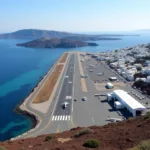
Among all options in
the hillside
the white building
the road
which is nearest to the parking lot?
the road

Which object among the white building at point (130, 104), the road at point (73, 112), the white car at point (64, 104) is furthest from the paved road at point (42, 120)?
the white building at point (130, 104)

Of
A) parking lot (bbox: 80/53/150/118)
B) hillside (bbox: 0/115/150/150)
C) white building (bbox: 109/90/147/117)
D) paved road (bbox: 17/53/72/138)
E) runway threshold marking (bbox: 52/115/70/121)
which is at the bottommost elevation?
paved road (bbox: 17/53/72/138)

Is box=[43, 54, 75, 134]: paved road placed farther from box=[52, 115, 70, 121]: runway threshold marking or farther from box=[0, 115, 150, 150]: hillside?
box=[0, 115, 150, 150]: hillside

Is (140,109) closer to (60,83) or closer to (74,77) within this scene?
(60,83)

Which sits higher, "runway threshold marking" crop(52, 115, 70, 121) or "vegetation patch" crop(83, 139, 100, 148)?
"vegetation patch" crop(83, 139, 100, 148)

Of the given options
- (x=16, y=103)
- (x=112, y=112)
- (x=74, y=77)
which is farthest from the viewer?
(x=74, y=77)

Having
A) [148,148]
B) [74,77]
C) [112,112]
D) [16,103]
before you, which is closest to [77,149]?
[148,148]

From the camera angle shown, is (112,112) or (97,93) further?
(97,93)

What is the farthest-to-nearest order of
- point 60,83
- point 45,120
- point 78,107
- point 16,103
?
point 60,83
point 16,103
point 78,107
point 45,120
